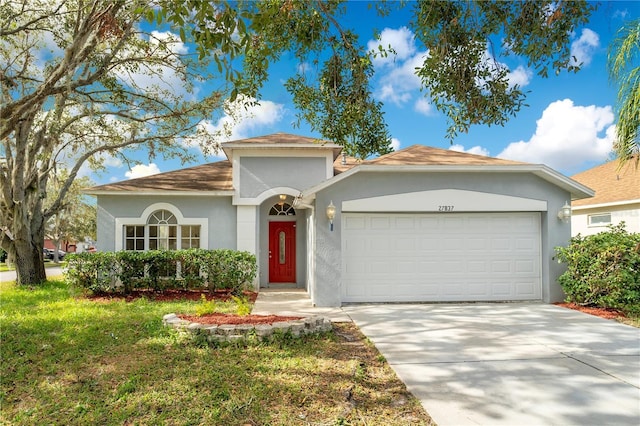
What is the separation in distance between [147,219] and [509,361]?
11217 mm

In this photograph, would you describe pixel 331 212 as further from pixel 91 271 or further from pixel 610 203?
pixel 610 203

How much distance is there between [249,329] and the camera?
645cm

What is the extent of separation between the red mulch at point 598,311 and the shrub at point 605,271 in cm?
12

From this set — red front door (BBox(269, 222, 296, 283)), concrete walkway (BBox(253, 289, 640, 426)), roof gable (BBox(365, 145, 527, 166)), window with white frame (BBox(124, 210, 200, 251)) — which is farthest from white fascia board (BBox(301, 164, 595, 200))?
window with white frame (BBox(124, 210, 200, 251))

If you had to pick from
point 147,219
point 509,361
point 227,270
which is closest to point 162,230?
point 147,219

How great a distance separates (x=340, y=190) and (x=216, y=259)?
4.17m

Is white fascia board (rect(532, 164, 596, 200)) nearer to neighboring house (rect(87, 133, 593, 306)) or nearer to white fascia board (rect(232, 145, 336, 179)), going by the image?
neighboring house (rect(87, 133, 593, 306))

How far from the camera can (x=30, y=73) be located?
13172 millimetres

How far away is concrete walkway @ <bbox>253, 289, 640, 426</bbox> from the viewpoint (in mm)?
4035

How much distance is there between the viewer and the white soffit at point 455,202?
10133mm

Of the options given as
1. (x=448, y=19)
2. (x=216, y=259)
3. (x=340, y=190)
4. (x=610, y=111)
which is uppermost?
(x=448, y=19)

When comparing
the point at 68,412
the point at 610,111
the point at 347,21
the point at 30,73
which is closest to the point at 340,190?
the point at 347,21

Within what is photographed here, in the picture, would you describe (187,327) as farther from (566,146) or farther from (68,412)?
(566,146)

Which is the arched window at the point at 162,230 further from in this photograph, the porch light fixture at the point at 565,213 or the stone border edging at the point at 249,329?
the porch light fixture at the point at 565,213
